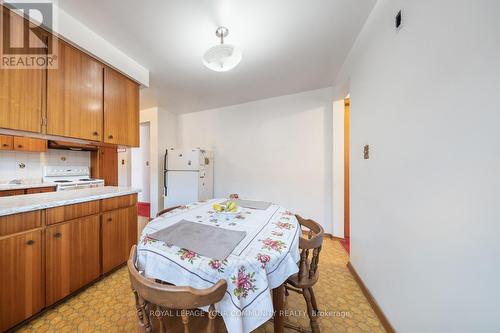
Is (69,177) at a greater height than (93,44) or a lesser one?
lesser

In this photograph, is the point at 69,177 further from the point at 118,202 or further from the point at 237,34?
the point at 237,34

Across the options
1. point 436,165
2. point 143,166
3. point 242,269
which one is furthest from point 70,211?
point 143,166

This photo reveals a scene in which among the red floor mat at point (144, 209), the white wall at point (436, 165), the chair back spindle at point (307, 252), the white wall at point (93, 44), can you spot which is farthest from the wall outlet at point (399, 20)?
the red floor mat at point (144, 209)

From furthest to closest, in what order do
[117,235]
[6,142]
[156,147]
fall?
[156,147] → [6,142] → [117,235]

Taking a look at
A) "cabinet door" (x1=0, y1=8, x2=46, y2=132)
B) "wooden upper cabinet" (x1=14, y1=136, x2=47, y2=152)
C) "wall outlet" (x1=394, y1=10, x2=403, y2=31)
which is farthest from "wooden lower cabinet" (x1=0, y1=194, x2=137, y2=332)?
"wall outlet" (x1=394, y1=10, x2=403, y2=31)

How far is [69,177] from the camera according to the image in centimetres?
291

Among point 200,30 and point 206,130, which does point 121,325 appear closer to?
point 200,30

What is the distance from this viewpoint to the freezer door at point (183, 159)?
3.15 meters

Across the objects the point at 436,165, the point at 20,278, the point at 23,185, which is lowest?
the point at 20,278

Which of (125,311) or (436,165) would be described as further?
(125,311)

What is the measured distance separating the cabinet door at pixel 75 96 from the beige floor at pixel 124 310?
150 cm

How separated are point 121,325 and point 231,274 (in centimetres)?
125

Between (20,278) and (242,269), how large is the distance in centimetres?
169

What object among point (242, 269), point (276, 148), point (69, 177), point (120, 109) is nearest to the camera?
point (242, 269)
